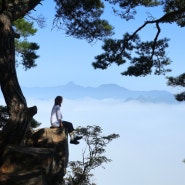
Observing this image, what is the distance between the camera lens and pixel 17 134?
9.93 m

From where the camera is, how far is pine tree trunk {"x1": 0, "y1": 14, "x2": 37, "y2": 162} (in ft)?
32.3

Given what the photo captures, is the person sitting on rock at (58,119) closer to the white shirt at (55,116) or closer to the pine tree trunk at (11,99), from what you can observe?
the white shirt at (55,116)

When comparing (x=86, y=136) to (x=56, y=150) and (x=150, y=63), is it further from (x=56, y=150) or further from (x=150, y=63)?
(x=56, y=150)

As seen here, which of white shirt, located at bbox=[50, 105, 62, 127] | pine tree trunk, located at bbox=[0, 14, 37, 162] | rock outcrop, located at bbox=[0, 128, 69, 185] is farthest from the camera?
white shirt, located at bbox=[50, 105, 62, 127]

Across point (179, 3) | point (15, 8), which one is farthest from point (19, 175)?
point (179, 3)

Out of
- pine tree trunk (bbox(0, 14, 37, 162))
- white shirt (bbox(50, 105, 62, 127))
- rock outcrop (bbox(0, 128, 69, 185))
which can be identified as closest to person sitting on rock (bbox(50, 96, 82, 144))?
white shirt (bbox(50, 105, 62, 127))

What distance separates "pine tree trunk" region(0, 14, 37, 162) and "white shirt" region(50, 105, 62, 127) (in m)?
1.03

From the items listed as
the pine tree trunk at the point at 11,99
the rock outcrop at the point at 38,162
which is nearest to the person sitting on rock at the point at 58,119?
the rock outcrop at the point at 38,162

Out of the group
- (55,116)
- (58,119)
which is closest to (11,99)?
(55,116)

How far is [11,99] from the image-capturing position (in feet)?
32.9

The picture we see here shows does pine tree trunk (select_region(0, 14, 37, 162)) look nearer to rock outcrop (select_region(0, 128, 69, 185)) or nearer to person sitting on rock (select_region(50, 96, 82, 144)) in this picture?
rock outcrop (select_region(0, 128, 69, 185))

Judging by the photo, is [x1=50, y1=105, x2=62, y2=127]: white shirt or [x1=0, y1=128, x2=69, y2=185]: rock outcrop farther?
[x1=50, y1=105, x2=62, y2=127]: white shirt

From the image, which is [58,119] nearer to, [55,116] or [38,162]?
[55,116]

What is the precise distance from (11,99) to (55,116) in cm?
182
